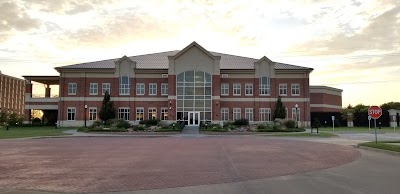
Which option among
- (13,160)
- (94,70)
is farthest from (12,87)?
(13,160)

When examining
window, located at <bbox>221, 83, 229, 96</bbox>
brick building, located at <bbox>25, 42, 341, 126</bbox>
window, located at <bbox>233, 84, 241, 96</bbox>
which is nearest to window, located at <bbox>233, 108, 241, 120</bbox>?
brick building, located at <bbox>25, 42, 341, 126</bbox>

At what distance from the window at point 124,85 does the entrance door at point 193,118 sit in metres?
10.9

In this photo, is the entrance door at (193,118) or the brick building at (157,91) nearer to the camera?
the entrance door at (193,118)

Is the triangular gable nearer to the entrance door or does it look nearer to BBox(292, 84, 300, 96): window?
the entrance door

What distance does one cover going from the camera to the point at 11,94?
128 meters

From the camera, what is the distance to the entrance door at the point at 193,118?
54.9 meters

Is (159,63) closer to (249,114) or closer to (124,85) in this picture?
(124,85)

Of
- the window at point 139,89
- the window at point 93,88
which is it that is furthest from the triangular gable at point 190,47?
the window at point 93,88

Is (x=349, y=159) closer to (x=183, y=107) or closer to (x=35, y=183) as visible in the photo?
(x=35, y=183)

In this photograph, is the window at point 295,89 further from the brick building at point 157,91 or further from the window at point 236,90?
the window at point 236,90

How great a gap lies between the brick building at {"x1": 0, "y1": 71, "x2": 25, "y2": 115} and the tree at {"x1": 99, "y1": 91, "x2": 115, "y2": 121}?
3128 inches

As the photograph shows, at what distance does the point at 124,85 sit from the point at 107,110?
5696 millimetres

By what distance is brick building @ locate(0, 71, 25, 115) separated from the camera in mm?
121375

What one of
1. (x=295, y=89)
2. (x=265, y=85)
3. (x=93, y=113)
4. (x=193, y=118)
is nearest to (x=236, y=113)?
(x=265, y=85)
